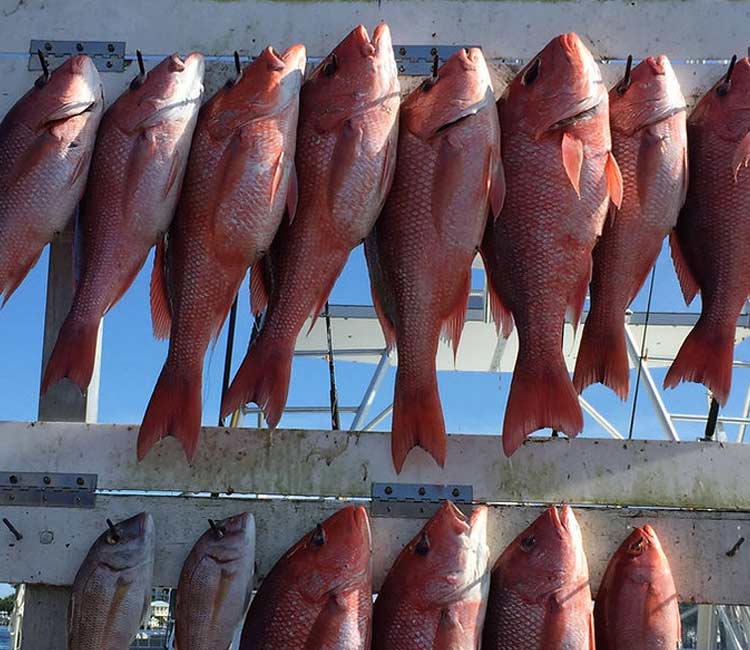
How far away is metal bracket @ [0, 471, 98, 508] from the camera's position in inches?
101

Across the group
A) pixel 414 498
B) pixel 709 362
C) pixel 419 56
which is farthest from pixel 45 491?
pixel 709 362

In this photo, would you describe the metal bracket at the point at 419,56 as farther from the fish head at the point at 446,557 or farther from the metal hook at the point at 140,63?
the fish head at the point at 446,557

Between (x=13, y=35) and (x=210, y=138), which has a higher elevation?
(x=13, y=35)

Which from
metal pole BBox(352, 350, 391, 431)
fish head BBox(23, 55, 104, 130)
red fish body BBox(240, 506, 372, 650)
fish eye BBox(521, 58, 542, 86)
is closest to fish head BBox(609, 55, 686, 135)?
fish eye BBox(521, 58, 542, 86)

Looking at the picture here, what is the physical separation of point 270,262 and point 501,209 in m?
0.62

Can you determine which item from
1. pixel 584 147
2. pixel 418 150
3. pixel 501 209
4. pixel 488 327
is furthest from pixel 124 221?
pixel 488 327

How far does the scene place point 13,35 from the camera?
2889 millimetres

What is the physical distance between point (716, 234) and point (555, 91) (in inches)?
22.1

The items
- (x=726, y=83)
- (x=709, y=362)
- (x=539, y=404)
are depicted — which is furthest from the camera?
(x=726, y=83)

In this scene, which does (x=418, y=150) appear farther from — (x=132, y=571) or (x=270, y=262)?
(x=132, y=571)

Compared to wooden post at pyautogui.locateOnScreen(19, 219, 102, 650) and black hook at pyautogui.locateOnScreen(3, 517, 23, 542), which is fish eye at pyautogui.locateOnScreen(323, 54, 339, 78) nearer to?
wooden post at pyautogui.locateOnScreen(19, 219, 102, 650)

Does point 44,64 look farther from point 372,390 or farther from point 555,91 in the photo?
point 372,390

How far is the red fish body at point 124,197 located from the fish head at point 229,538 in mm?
511

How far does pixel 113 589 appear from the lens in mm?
2404
